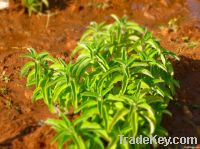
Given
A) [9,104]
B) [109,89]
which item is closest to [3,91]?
[9,104]

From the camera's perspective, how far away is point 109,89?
3447 millimetres

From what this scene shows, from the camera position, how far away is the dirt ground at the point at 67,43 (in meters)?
3.79

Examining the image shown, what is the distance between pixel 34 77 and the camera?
3.85 m

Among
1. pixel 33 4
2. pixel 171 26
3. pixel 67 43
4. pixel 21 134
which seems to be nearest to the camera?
pixel 21 134

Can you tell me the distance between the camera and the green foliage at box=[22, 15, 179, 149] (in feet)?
10.4

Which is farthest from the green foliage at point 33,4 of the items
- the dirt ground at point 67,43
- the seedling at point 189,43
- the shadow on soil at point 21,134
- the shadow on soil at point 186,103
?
the shadow on soil at point 21,134

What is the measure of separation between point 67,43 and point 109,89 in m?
2.04

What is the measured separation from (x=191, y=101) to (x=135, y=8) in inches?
94.7

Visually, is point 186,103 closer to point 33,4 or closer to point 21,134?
point 21,134

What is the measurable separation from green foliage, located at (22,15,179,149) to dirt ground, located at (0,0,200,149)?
0.83 ft

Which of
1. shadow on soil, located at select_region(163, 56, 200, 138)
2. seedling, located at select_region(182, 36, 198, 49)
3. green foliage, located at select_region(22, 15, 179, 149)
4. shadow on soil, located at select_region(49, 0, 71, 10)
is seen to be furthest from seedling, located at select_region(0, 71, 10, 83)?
seedling, located at select_region(182, 36, 198, 49)

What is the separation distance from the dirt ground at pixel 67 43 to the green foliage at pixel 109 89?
252mm

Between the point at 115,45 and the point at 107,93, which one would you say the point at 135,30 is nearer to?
the point at 115,45

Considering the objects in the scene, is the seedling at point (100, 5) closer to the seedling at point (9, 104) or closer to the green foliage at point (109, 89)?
the green foliage at point (109, 89)
